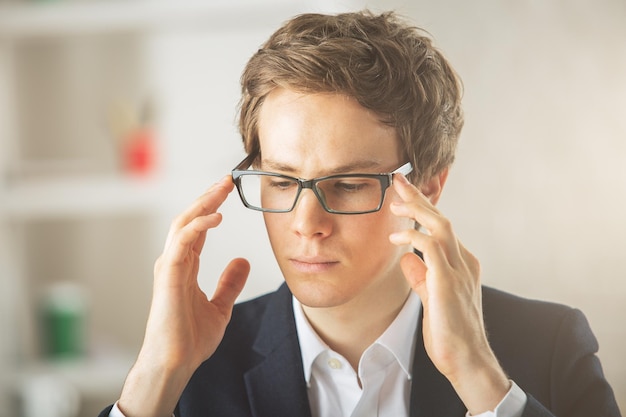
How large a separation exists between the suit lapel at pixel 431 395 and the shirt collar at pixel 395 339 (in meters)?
0.03

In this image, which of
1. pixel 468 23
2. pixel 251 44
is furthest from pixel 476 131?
pixel 251 44

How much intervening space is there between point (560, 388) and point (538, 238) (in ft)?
2.35

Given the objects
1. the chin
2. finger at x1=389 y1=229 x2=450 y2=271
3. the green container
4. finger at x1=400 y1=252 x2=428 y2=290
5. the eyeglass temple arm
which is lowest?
the green container

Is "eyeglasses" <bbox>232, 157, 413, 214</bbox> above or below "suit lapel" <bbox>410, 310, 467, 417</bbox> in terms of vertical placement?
above

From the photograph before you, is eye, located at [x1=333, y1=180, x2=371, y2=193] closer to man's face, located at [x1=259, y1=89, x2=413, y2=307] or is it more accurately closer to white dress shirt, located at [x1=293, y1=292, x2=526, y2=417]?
man's face, located at [x1=259, y1=89, x2=413, y2=307]

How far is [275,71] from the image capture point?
1.02 metres

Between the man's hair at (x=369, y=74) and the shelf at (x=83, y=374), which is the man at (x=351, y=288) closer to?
the man's hair at (x=369, y=74)

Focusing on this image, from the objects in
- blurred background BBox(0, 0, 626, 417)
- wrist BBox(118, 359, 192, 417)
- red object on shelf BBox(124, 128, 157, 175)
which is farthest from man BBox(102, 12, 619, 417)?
red object on shelf BBox(124, 128, 157, 175)

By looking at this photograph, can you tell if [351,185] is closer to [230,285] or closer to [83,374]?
[230,285]

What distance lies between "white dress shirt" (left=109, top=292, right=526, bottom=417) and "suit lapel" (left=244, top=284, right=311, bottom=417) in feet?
0.07

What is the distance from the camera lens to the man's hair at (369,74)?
0.98 m

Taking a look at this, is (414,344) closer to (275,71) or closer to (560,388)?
(560,388)

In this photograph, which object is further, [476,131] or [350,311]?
[476,131]

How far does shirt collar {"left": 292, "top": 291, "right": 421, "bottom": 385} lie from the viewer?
106 cm
